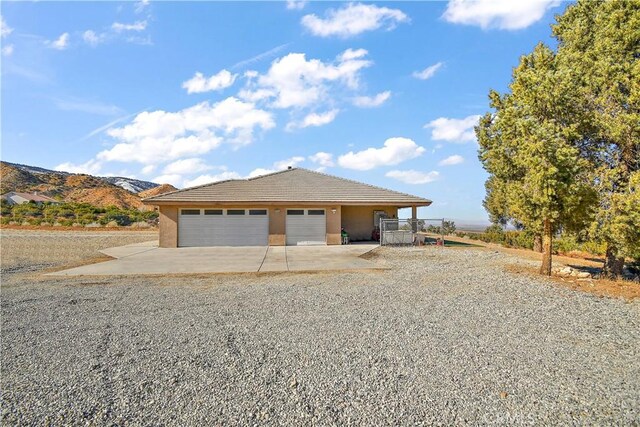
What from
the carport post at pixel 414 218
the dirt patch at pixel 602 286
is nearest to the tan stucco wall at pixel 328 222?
the carport post at pixel 414 218

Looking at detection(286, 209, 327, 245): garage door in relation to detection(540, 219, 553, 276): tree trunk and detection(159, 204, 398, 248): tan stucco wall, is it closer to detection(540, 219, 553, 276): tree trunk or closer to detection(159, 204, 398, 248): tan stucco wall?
detection(159, 204, 398, 248): tan stucco wall

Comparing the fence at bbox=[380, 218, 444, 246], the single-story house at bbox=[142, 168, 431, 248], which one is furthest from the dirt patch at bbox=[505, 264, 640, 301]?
the single-story house at bbox=[142, 168, 431, 248]

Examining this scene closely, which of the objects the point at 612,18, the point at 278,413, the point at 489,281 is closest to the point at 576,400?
the point at 278,413

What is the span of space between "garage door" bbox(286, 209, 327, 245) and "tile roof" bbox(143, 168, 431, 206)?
0.92m

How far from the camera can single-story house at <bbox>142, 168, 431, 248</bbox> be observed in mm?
18469

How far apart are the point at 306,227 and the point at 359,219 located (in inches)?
162

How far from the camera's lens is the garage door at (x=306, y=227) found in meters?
19.4

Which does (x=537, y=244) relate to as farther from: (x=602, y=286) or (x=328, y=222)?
(x=328, y=222)

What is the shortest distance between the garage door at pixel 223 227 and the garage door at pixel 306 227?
138cm

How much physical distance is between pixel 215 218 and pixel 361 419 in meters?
17.1

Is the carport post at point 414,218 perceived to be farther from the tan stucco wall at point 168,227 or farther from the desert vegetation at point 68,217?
the desert vegetation at point 68,217

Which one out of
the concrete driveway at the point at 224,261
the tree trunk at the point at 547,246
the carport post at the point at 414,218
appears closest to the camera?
the tree trunk at the point at 547,246

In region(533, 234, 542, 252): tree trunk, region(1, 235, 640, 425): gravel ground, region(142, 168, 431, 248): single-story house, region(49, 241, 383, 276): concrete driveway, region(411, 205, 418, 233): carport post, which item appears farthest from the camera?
region(411, 205, 418, 233): carport post

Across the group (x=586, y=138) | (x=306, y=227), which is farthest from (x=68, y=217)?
(x=586, y=138)
